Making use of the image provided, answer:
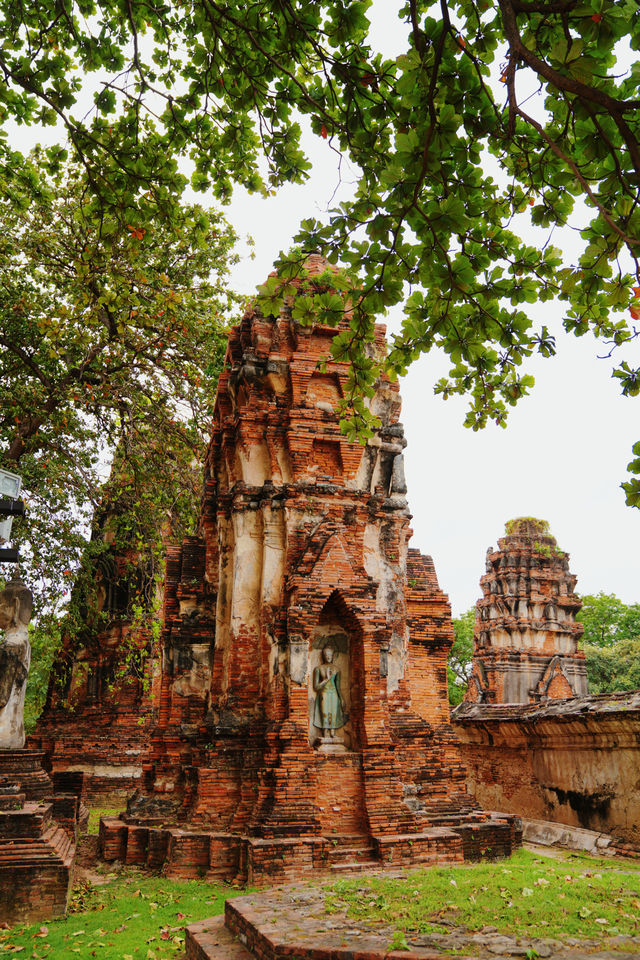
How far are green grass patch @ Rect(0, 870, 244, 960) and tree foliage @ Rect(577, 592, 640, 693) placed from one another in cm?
3142

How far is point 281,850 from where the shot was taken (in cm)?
823

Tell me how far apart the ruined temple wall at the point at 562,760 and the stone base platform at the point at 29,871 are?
7386 mm

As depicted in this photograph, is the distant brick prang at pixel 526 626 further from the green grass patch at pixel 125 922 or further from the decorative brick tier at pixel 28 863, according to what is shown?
the decorative brick tier at pixel 28 863

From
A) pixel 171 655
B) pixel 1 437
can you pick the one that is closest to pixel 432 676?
pixel 171 655

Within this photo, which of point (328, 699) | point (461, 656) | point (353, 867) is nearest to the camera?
point (353, 867)

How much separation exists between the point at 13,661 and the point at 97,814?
8492mm

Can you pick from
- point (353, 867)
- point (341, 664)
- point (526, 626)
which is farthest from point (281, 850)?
point (526, 626)

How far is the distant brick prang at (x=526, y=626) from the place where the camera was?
29766 mm

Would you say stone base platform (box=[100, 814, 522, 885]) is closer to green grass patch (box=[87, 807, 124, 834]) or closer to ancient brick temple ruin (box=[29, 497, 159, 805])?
green grass patch (box=[87, 807, 124, 834])

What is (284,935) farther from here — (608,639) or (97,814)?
(608,639)

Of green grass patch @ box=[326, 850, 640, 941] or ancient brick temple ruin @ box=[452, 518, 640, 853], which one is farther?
ancient brick temple ruin @ box=[452, 518, 640, 853]

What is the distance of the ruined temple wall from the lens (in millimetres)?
10430

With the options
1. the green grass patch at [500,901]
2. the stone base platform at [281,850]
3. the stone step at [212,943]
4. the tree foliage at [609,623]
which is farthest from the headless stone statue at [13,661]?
the tree foliage at [609,623]

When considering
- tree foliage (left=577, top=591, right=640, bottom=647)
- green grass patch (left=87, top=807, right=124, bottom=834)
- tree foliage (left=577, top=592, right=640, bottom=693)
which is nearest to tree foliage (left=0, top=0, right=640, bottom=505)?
green grass patch (left=87, top=807, right=124, bottom=834)
